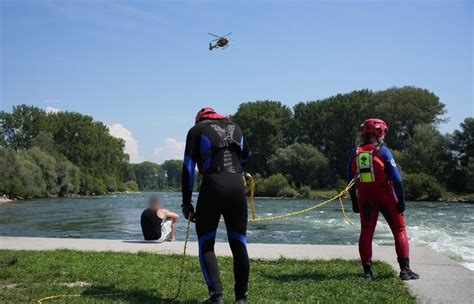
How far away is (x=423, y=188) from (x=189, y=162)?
187 ft

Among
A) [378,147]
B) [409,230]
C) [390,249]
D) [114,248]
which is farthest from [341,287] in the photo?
[409,230]

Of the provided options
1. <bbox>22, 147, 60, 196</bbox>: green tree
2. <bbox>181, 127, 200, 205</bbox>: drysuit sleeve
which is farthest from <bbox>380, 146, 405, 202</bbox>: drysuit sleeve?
<bbox>22, 147, 60, 196</bbox>: green tree

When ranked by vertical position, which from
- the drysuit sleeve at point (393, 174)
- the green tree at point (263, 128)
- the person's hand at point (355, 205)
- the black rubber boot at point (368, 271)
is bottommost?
the black rubber boot at point (368, 271)

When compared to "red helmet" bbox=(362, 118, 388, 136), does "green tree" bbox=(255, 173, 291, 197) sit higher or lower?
lower

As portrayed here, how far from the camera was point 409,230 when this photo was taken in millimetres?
20891

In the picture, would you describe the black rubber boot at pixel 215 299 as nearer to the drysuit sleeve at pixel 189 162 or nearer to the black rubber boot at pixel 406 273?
the drysuit sleeve at pixel 189 162

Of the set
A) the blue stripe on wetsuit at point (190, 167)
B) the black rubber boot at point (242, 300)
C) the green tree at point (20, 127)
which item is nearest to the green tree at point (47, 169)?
the green tree at point (20, 127)

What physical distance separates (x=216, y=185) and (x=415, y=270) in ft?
12.9

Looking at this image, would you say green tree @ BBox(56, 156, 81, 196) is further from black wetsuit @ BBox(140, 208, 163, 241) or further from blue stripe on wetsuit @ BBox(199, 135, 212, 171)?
blue stripe on wetsuit @ BBox(199, 135, 212, 171)

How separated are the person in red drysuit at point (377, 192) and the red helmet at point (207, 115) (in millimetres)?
2497

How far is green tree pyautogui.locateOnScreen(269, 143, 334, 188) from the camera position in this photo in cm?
8781

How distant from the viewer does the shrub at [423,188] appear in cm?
5744

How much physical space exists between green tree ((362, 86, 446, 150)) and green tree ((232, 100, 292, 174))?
28297mm

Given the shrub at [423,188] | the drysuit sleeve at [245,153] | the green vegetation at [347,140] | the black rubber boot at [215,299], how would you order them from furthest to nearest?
the green vegetation at [347,140] < the shrub at [423,188] < the drysuit sleeve at [245,153] < the black rubber boot at [215,299]
